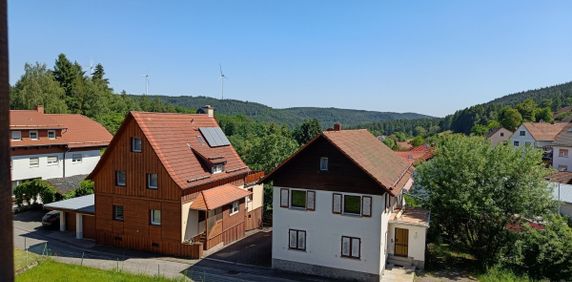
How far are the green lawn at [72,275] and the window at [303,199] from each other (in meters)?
7.70

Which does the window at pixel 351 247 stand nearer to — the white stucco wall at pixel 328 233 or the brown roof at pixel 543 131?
the white stucco wall at pixel 328 233

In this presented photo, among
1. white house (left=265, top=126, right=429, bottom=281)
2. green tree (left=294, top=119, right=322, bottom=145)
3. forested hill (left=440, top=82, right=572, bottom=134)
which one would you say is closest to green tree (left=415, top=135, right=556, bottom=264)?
white house (left=265, top=126, right=429, bottom=281)

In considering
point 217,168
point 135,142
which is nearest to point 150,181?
point 135,142

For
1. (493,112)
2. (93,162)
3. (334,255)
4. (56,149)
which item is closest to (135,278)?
(334,255)

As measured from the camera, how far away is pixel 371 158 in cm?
2573

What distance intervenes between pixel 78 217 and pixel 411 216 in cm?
2383

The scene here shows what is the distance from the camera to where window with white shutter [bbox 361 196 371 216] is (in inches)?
889

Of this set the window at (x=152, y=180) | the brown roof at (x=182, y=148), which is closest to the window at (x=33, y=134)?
the brown roof at (x=182, y=148)

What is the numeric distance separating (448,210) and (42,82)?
2585 inches

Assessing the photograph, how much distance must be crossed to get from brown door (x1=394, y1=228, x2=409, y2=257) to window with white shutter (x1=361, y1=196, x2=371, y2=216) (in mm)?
4157

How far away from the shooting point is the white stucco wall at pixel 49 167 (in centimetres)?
3959

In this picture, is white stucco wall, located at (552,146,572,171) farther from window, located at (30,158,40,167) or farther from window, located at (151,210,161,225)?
window, located at (30,158,40,167)

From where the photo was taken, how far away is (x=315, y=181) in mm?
23875

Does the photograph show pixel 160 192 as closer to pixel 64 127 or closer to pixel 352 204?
pixel 352 204
